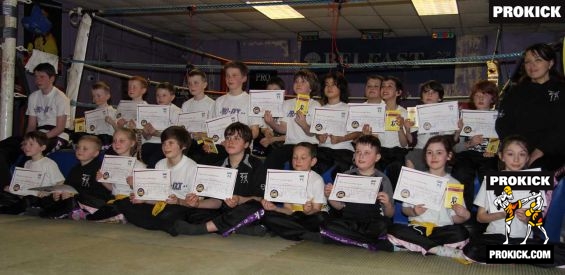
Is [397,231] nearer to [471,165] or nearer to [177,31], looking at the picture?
[471,165]

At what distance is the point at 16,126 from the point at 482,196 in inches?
329

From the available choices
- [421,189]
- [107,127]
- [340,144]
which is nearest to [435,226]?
[421,189]

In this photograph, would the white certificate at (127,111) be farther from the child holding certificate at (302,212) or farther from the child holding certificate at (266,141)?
the child holding certificate at (302,212)

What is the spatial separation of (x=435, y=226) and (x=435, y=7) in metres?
7.80

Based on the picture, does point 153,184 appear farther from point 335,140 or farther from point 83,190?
point 335,140

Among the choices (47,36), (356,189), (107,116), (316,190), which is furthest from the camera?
(47,36)

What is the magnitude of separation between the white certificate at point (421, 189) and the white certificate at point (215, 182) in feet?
4.05

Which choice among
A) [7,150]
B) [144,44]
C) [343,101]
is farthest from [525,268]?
[144,44]

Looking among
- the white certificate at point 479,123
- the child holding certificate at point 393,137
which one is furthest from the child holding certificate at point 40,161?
the white certificate at point 479,123

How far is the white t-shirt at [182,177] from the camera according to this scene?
4.23 metres

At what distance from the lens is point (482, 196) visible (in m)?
3.43

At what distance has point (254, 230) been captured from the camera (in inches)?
152

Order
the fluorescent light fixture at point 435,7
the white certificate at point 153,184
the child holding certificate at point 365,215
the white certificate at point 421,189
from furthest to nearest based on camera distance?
the fluorescent light fixture at point 435,7
the white certificate at point 153,184
the child holding certificate at point 365,215
the white certificate at point 421,189

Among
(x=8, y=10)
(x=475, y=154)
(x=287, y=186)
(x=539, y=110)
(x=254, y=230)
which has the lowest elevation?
(x=254, y=230)
